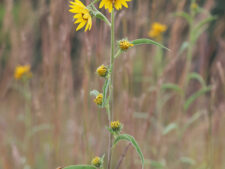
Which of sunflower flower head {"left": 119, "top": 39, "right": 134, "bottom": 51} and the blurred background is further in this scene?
the blurred background

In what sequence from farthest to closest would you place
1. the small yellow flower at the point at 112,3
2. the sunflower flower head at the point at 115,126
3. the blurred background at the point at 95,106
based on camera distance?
the blurred background at the point at 95,106 < the sunflower flower head at the point at 115,126 < the small yellow flower at the point at 112,3

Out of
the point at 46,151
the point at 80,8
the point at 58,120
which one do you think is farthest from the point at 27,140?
the point at 80,8

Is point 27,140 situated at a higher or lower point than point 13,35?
lower

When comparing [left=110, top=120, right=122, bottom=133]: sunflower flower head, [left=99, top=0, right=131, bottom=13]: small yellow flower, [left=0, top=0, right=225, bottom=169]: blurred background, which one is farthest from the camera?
[left=0, top=0, right=225, bottom=169]: blurred background

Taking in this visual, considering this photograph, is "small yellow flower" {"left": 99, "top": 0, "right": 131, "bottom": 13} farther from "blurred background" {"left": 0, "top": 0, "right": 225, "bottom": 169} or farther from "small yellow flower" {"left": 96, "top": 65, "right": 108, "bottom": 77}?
"blurred background" {"left": 0, "top": 0, "right": 225, "bottom": 169}

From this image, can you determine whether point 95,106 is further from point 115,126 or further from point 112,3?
point 112,3

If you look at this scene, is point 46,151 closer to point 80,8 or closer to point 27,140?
point 27,140

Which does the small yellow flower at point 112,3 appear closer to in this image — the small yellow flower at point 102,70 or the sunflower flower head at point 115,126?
A: the small yellow flower at point 102,70

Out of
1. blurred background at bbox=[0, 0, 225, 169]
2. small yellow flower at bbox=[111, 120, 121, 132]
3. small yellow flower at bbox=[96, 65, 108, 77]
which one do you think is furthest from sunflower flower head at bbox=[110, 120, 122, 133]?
blurred background at bbox=[0, 0, 225, 169]

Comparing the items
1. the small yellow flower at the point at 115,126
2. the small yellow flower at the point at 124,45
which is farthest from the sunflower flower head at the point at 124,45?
the small yellow flower at the point at 115,126

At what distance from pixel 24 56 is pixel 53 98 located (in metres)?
0.38

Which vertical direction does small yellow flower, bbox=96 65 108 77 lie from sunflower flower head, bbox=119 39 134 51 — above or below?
below

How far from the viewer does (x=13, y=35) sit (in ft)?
7.27

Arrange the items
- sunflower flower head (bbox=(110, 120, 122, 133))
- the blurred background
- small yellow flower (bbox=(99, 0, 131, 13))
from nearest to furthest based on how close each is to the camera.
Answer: small yellow flower (bbox=(99, 0, 131, 13))
sunflower flower head (bbox=(110, 120, 122, 133))
the blurred background
